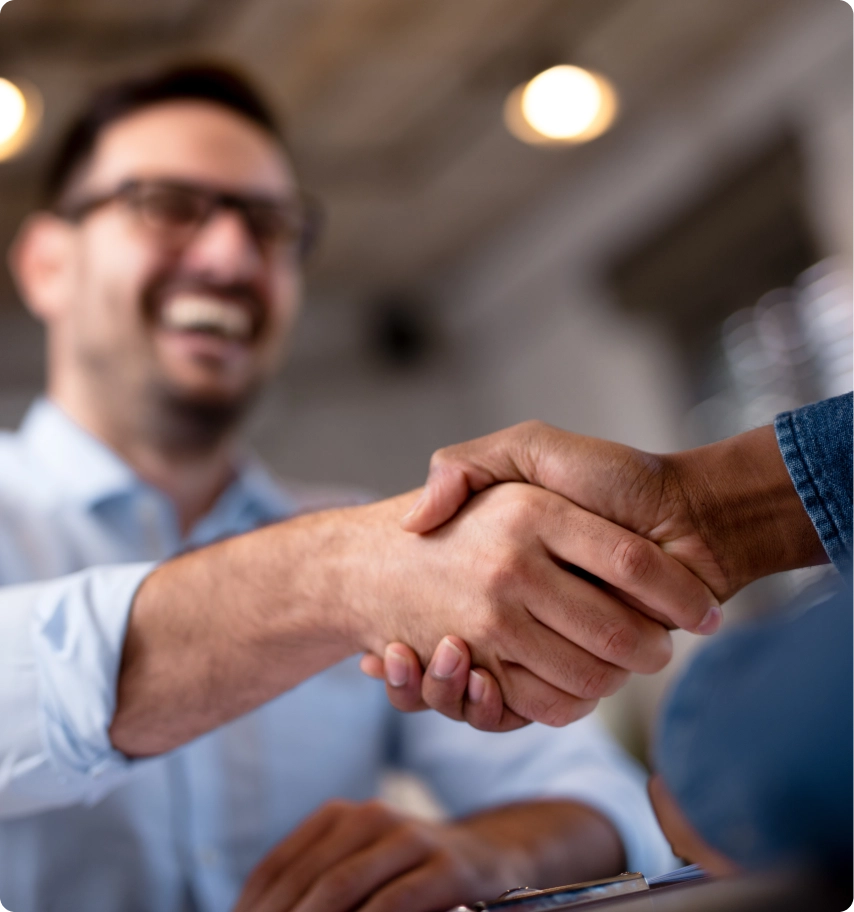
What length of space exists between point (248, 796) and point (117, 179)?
3.00 feet

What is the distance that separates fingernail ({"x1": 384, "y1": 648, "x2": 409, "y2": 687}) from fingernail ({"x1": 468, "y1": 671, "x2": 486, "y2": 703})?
5 cm

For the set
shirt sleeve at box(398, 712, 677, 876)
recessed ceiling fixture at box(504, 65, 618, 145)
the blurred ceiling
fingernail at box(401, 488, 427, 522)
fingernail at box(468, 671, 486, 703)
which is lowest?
shirt sleeve at box(398, 712, 677, 876)

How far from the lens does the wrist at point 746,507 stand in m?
0.64

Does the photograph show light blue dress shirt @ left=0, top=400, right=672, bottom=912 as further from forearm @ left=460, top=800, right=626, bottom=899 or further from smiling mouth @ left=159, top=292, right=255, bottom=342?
smiling mouth @ left=159, top=292, right=255, bottom=342

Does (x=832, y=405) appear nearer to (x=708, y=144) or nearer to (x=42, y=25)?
(x=42, y=25)

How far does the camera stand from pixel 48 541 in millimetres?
1181

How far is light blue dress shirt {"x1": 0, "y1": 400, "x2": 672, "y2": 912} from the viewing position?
29.4 inches

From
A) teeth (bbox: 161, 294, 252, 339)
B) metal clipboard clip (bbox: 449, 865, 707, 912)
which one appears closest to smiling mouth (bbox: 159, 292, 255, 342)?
teeth (bbox: 161, 294, 252, 339)

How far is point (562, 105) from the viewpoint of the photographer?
92.8 inches

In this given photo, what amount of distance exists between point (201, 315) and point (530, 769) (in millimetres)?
782

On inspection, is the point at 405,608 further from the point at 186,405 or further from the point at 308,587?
the point at 186,405

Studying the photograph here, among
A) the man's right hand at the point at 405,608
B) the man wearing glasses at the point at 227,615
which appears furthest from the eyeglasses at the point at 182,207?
the man's right hand at the point at 405,608

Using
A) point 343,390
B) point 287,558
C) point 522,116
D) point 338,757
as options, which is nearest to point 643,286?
point 522,116

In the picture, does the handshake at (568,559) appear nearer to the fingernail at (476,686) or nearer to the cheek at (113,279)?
the fingernail at (476,686)
